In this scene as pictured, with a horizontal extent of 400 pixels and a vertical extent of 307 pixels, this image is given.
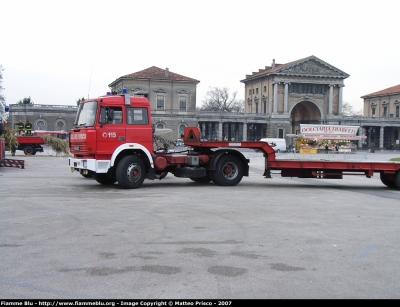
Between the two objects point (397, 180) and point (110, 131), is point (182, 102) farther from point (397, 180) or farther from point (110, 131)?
point (110, 131)

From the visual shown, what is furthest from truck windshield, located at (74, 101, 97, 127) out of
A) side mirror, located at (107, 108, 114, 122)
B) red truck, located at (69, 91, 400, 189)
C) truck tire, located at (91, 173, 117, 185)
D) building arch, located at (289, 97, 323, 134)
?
building arch, located at (289, 97, 323, 134)

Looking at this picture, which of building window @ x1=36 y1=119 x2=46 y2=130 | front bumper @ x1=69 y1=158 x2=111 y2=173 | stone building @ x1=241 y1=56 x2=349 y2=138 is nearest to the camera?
front bumper @ x1=69 y1=158 x2=111 y2=173

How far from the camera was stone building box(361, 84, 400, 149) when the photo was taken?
9725cm

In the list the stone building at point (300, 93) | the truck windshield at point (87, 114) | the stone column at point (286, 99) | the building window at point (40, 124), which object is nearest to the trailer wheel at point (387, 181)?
the truck windshield at point (87, 114)

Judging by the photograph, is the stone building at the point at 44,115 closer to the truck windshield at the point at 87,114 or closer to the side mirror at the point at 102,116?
the truck windshield at the point at 87,114

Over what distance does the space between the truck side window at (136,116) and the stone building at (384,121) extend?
289 feet

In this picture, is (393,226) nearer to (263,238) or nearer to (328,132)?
(263,238)

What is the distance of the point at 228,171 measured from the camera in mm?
17516

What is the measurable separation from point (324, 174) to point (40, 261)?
13.2 m

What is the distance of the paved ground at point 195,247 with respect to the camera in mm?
5676

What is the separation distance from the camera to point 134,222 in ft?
32.2

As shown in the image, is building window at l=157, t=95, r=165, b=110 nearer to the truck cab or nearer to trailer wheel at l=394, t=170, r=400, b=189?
the truck cab

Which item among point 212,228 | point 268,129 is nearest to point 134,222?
point 212,228

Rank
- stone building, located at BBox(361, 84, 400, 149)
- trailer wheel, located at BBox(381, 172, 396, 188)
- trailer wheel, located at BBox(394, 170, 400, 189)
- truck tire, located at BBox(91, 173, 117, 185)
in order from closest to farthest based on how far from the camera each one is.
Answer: truck tire, located at BBox(91, 173, 117, 185) < trailer wheel, located at BBox(394, 170, 400, 189) < trailer wheel, located at BBox(381, 172, 396, 188) < stone building, located at BBox(361, 84, 400, 149)
